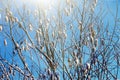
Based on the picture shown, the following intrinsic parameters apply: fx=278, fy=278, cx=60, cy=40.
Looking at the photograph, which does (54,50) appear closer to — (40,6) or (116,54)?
(40,6)

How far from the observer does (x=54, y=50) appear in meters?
4.52

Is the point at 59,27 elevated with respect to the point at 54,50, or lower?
elevated

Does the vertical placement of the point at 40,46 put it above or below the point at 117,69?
above

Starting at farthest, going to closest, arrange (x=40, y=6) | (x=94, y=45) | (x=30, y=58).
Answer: (x=30, y=58) < (x=40, y=6) < (x=94, y=45)

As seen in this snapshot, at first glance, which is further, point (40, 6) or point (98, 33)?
point (98, 33)

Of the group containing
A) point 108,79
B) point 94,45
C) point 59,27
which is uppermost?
point 59,27

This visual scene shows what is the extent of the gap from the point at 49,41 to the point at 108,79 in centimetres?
115

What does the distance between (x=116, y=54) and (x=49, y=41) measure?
1167mm

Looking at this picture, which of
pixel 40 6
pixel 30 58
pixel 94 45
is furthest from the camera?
pixel 30 58

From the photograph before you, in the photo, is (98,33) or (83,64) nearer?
(83,64)

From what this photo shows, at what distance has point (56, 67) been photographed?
4406 mm

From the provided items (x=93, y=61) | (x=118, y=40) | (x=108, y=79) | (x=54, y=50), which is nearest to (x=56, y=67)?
(x=54, y=50)

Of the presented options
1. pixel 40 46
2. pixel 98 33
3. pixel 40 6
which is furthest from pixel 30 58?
pixel 98 33

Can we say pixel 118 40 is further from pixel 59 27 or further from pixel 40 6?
pixel 40 6
